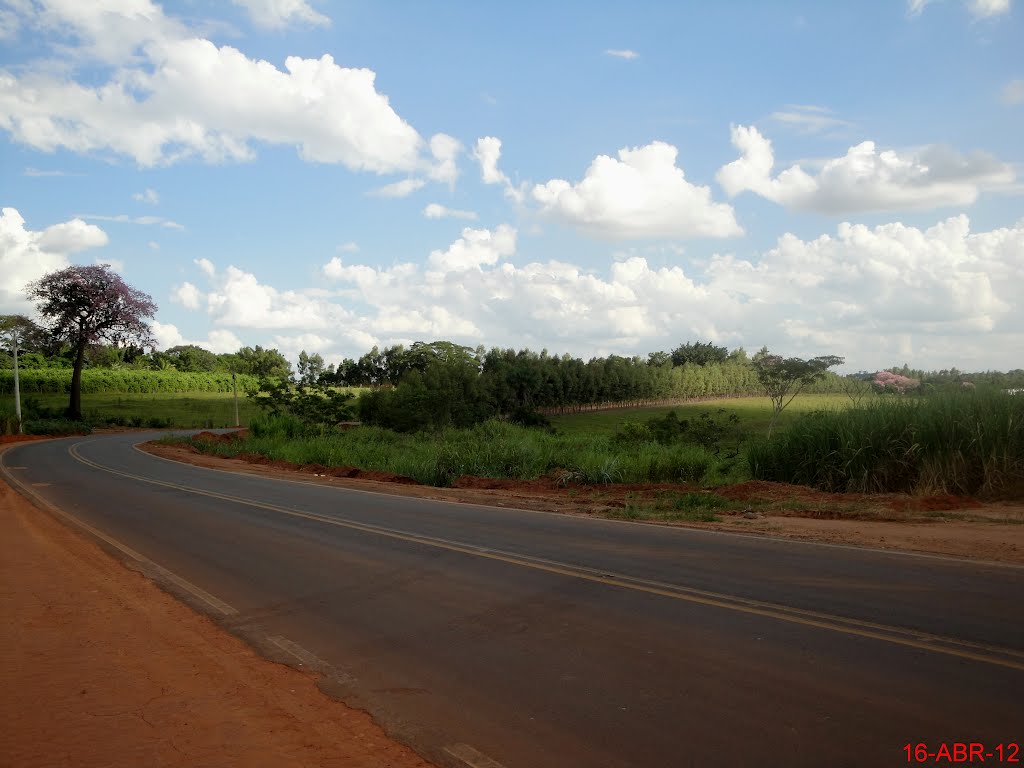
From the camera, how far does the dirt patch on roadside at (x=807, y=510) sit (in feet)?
35.1

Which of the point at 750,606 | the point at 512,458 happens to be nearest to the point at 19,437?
the point at 512,458

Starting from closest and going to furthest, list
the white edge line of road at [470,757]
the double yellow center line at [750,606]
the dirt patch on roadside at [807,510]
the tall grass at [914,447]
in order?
the white edge line of road at [470,757] → the double yellow center line at [750,606] → the dirt patch on roadside at [807,510] → the tall grass at [914,447]

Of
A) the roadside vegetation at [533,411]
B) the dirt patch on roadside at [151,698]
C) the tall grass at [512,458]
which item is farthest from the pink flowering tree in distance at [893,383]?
the dirt patch on roadside at [151,698]

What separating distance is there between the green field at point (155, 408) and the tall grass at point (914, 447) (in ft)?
186

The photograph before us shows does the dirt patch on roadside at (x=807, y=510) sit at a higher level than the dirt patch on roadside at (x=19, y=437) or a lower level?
higher

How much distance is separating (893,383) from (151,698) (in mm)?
20746

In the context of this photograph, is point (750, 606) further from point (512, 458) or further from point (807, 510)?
point (512, 458)

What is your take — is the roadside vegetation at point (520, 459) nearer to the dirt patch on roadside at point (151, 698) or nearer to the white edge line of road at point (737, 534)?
the white edge line of road at point (737, 534)

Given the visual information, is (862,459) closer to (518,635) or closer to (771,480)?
(771,480)

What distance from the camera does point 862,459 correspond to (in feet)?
55.5

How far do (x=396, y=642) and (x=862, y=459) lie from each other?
A: 1297 centimetres

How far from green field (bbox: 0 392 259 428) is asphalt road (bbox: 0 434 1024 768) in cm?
6017

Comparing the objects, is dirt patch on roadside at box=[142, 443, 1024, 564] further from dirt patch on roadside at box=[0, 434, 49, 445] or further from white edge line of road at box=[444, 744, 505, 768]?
dirt patch on roadside at box=[0, 434, 49, 445]

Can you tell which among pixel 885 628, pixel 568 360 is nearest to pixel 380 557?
pixel 885 628
